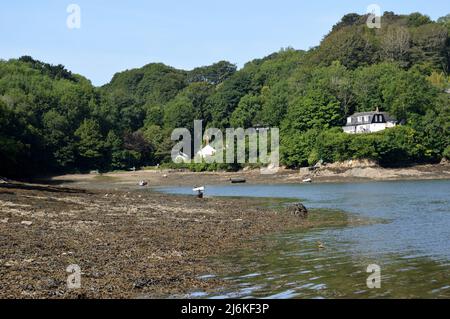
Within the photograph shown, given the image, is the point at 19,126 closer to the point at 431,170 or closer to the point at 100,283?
the point at 431,170

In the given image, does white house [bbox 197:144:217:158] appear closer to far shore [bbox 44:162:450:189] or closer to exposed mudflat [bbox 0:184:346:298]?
far shore [bbox 44:162:450:189]

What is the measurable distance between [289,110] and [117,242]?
105m

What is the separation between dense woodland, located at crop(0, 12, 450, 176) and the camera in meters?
102

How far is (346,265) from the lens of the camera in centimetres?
1972

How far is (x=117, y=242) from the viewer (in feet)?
76.8

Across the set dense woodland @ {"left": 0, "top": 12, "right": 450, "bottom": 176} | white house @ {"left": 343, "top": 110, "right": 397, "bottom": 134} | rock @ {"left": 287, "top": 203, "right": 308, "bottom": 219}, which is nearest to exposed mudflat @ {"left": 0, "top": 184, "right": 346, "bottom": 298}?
rock @ {"left": 287, "top": 203, "right": 308, "bottom": 219}

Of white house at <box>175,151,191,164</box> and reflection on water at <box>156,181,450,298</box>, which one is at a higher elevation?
white house at <box>175,151,191,164</box>

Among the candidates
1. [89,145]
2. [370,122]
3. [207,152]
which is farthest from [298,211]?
[207,152]

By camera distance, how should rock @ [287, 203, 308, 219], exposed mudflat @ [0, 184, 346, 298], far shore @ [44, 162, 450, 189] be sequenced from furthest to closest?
far shore @ [44, 162, 450, 189] → rock @ [287, 203, 308, 219] → exposed mudflat @ [0, 184, 346, 298]

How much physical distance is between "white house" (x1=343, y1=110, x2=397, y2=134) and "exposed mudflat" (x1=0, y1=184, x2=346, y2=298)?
255 ft

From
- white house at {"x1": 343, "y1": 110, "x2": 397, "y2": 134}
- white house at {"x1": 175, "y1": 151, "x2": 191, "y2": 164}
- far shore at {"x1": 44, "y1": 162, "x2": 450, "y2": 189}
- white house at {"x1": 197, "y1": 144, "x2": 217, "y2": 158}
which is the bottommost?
far shore at {"x1": 44, "y1": 162, "x2": 450, "y2": 189}

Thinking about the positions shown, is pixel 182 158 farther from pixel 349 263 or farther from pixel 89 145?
pixel 349 263

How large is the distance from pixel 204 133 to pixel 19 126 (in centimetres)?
5573

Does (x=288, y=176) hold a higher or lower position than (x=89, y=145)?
lower
